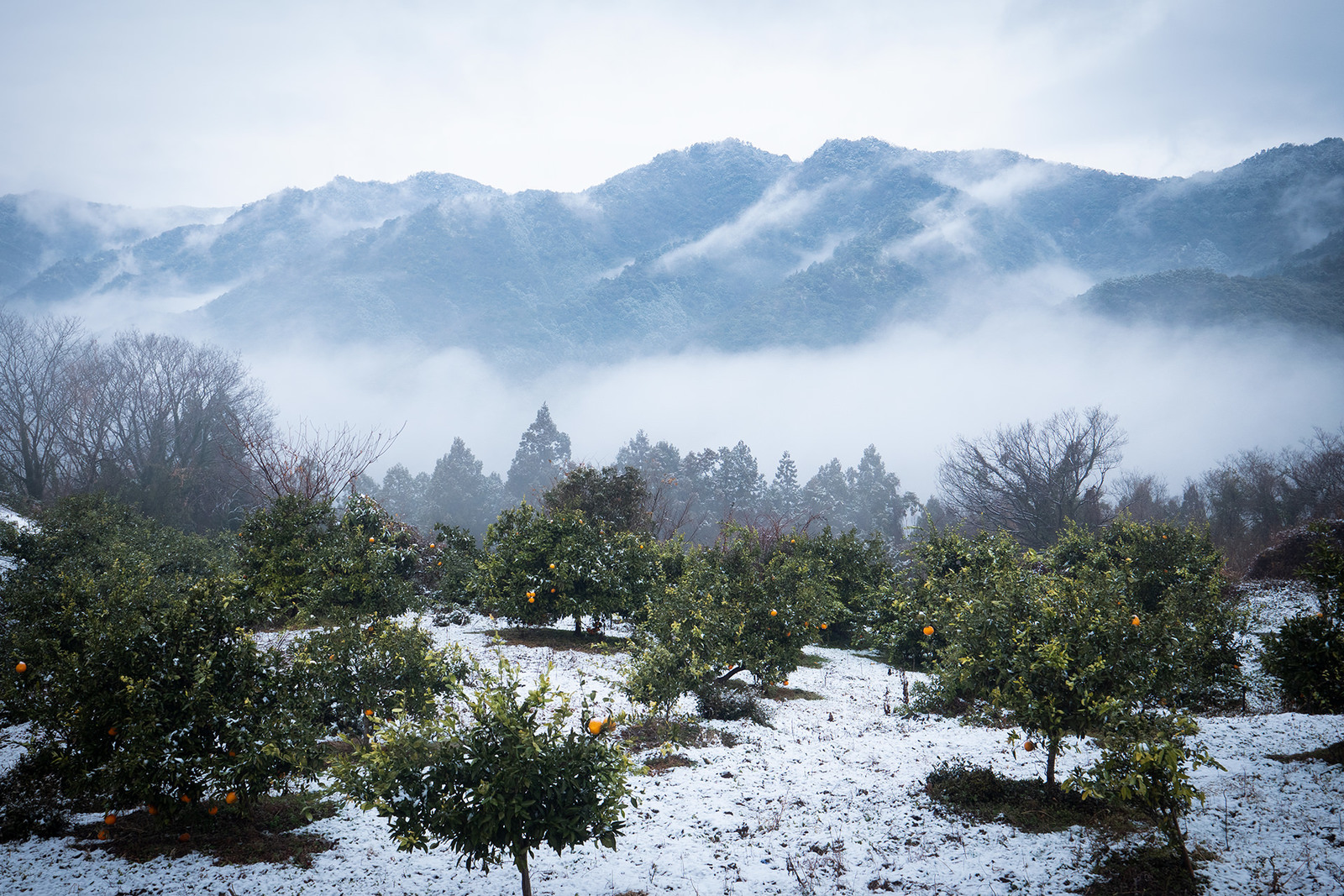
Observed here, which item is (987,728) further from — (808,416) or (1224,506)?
(808,416)

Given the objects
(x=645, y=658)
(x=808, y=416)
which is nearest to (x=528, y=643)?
(x=645, y=658)

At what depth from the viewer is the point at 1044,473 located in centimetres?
2733

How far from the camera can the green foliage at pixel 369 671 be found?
548 cm

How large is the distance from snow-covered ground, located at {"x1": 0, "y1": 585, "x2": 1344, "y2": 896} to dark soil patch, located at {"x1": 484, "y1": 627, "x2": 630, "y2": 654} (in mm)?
5285

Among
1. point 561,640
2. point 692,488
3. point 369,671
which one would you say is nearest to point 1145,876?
point 369,671

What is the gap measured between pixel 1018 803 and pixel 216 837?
6046 mm

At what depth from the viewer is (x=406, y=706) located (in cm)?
575

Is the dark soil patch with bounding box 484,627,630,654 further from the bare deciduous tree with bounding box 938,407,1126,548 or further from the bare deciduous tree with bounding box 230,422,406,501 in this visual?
the bare deciduous tree with bounding box 938,407,1126,548

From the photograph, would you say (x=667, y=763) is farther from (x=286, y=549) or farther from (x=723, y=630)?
(x=286, y=549)

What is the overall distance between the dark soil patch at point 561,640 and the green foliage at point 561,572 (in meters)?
0.33

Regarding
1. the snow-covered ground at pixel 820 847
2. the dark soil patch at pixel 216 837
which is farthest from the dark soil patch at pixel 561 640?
the dark soil patch at pixel 216 837

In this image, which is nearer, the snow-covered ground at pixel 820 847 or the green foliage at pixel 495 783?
the green foliage at pixel 495 783

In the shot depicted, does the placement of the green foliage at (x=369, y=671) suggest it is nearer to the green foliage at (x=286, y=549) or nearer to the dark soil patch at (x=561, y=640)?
the dark soil patch at (x=561, y=640)

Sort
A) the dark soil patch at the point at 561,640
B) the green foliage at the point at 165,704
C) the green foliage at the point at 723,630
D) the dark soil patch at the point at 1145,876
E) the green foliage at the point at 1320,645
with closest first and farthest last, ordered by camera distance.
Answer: the dark soil patch at the point at 1145,876 < the green foliage at the point at 165,704 < the green foliage at the point at 1320,645 < the green foliage at the point at 723,630 < the dark soil patch at the point at 561,640
